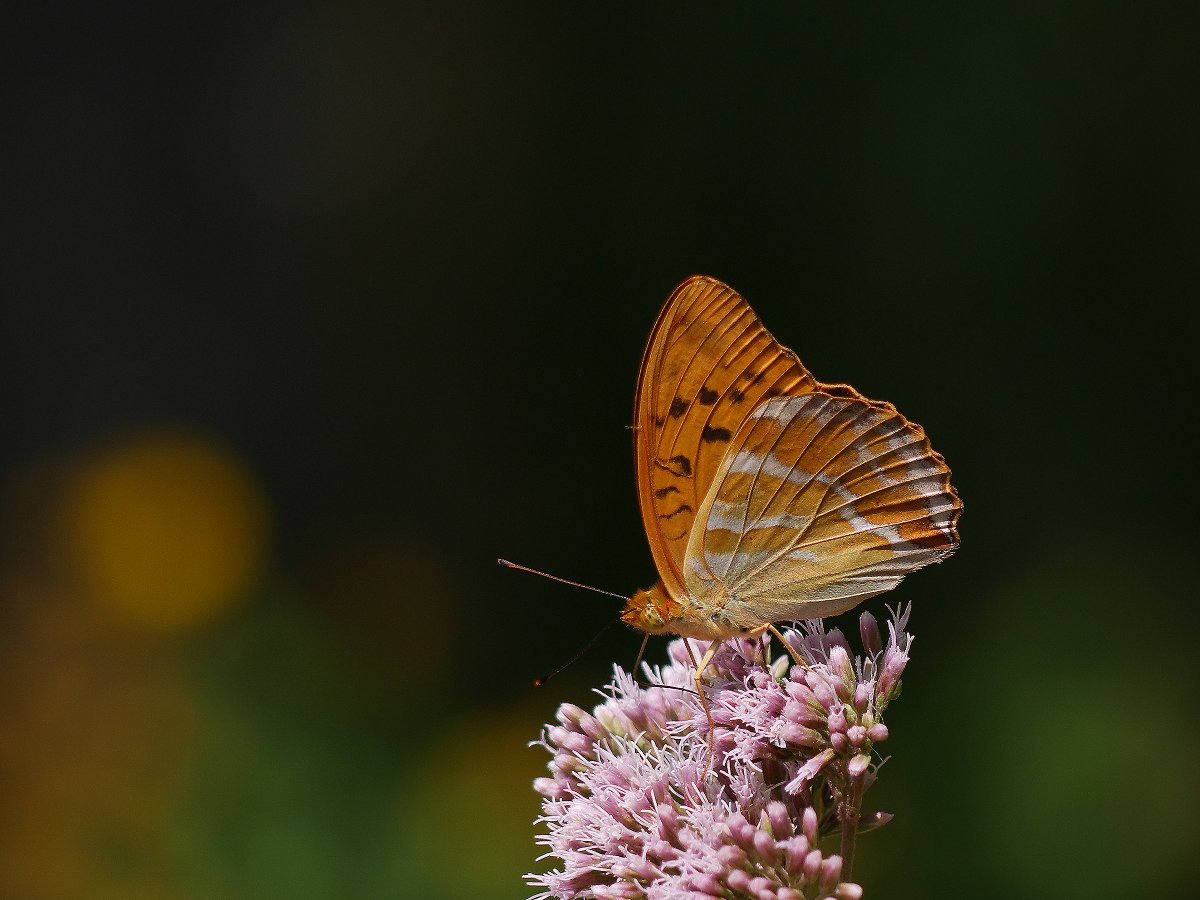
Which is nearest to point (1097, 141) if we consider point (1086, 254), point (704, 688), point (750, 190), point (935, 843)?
point (1086, 254)

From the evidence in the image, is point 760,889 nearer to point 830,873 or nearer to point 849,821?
point 830,873

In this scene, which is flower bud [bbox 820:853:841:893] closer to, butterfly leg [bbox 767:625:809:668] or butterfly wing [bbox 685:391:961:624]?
butterfly leg [bbox 767:625:809:668]

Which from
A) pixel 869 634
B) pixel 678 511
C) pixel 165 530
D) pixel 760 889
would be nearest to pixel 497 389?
pixel 165 530

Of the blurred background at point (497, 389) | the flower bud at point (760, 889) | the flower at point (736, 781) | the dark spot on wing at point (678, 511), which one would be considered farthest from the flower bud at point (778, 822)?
the blurred background at point (497, 389)

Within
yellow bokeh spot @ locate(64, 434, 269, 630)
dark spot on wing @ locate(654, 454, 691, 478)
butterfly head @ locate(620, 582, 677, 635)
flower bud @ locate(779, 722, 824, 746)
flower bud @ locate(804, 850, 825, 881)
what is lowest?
yellow bokeh spot @ locate(64, 434, 269, 630)

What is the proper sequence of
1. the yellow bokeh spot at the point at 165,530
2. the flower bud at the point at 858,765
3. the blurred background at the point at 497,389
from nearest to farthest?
the flower bud at the point at 858,765 < the blurred background at the point at 497,389 < the yellow bokeh spot at the point at 165,530

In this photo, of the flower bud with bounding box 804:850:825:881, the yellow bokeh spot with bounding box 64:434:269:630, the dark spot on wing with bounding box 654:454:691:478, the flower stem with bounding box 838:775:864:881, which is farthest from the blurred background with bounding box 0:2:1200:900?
the dark spot on wing with bounding box 654:454:691:478

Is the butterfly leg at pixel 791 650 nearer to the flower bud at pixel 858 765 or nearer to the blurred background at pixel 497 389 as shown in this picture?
the flower bud at pixel 858 765
